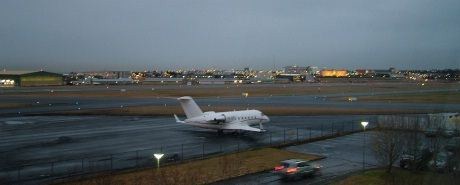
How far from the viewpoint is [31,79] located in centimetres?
17725

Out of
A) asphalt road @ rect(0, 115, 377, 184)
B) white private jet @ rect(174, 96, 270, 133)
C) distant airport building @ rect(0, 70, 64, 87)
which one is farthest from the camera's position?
distant airport building @ rect(0, 70, 64, 87)

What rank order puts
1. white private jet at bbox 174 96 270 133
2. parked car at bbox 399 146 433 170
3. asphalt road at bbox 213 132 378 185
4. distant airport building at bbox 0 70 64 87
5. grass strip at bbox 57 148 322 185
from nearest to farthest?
parked car at bbox 399 146 433 170, grass strip at bbox 57 148 322 185, asphalt road at bbox 213 132 378 185, white private jet at bbox 174 96 270 133, distant airport building at bbox 0 70 64 87

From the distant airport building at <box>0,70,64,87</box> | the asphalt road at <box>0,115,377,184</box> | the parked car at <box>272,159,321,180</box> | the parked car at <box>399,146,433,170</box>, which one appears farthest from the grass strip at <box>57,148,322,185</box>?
the distant airport building at <box>0,70,64,87</box>

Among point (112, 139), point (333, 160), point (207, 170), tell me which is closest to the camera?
point (207, 170)

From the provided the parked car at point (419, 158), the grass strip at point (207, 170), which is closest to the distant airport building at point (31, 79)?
the grass strip at point (207, 170)

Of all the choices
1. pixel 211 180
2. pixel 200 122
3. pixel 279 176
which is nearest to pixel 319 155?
pixel 279 176

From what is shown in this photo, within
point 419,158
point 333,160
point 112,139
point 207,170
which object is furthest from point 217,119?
point 419,158

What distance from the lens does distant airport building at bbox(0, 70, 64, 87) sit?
174 m

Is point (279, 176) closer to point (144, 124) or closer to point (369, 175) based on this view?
point (369, 175)

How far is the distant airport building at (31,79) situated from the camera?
173500 mm

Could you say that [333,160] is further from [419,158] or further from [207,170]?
[207,170]

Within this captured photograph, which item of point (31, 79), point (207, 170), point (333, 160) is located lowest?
point (333, 160)

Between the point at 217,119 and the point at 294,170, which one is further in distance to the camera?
the point at 217,119

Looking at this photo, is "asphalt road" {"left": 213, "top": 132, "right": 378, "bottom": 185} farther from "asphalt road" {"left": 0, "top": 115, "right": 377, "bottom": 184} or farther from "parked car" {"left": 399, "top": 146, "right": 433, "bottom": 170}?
"parked car" {"left": 399, "top": 146, "right": 433, "bottom": 170}
